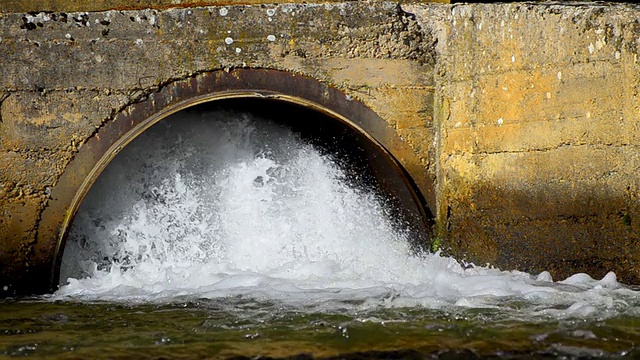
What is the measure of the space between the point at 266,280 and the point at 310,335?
1488 mm

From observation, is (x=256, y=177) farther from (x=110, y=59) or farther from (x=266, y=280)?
(x=110, y=59)

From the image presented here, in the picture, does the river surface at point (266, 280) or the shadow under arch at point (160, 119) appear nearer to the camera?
the river surface at point (266, 280)

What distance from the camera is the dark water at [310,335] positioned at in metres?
3.35

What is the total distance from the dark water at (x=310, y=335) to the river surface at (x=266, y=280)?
0.01 metres

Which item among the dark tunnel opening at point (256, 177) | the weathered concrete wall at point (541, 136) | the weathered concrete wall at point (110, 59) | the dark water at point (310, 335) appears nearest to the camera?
the dark water at point (310, 335)

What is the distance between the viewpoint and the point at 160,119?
17.3 feet

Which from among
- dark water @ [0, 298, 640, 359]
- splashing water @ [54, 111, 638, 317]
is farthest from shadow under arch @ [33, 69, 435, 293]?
dark water @ [0, 298, 640, 359]

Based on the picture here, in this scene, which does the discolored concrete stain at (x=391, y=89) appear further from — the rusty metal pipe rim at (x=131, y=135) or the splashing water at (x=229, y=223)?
the splashing water at (x=229, y=223)

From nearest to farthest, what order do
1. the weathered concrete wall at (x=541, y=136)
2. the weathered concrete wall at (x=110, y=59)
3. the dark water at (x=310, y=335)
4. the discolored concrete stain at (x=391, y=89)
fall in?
the dark water at (x=310, y=335) < the weathered concrete wall at (x=541, y=136) < the discolored concrete stain at (x=391, y=89) < the weathered concrete wall at (x=110, y=59)

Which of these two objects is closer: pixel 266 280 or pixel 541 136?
pixel 541 136

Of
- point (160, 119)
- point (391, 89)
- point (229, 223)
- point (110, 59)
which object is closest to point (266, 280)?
point (229, 223)

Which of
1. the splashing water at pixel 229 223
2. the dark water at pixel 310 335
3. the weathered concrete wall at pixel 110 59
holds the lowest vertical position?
the dark water at pixel 310 335

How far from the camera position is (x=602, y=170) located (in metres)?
4.55

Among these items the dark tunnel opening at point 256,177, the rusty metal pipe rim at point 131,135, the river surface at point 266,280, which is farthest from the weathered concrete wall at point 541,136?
the rusty metal pipe rim at point 131,135
